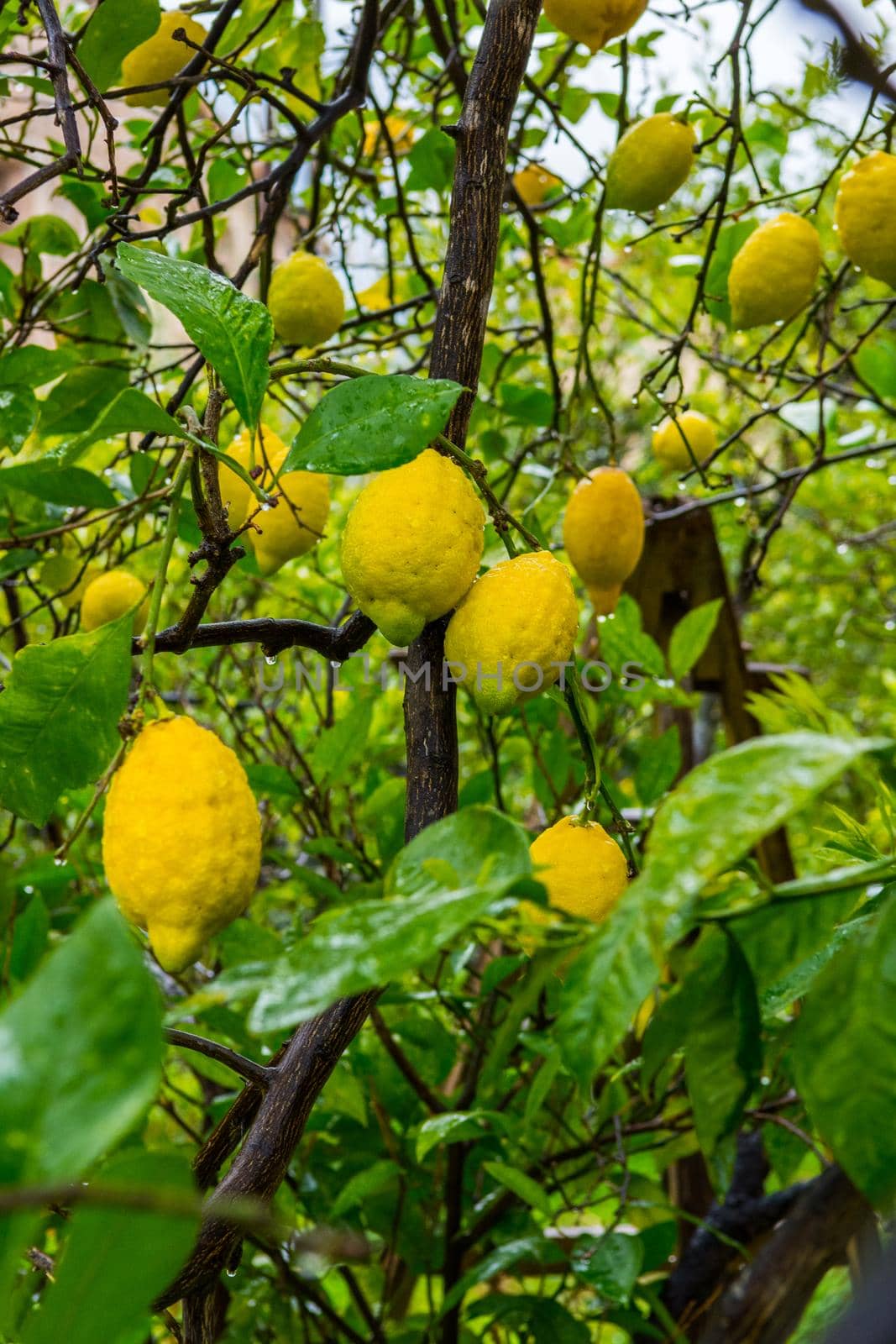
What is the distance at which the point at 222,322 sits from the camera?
0.38m

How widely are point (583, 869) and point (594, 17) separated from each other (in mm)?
549

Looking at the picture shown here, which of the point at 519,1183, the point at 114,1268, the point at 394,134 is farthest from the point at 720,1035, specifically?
the point at 394,134

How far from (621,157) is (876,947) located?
28.3 inches

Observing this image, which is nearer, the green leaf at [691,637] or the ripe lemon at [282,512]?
the ripe lemon at [282,512]

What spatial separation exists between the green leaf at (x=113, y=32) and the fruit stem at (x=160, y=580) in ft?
1.49

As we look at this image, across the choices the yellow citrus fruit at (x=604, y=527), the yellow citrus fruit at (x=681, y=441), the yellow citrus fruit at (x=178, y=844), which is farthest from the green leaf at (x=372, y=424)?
the yellow citrus fruit at (x=681, y=441)

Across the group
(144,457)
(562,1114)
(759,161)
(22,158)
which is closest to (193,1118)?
(562,1114)

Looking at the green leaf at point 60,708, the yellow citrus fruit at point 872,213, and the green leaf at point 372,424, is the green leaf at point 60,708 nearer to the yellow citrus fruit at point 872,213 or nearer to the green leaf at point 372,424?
the green leaf at point 372,424

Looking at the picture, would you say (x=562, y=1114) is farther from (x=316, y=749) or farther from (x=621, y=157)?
(x=621, y=157)

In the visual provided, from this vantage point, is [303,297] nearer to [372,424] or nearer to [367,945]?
[372,424]

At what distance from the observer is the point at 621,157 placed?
2.70ft

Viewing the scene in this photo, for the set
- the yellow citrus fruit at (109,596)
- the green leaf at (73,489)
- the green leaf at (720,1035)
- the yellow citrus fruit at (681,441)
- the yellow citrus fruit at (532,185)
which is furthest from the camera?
the yellow citrus fruit at (532,185)

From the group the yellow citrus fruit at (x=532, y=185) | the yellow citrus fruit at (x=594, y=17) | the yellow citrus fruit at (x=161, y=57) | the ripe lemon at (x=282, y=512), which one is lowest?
the ripe lemon at (x=282, y=512)

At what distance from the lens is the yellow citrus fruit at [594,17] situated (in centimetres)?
69
